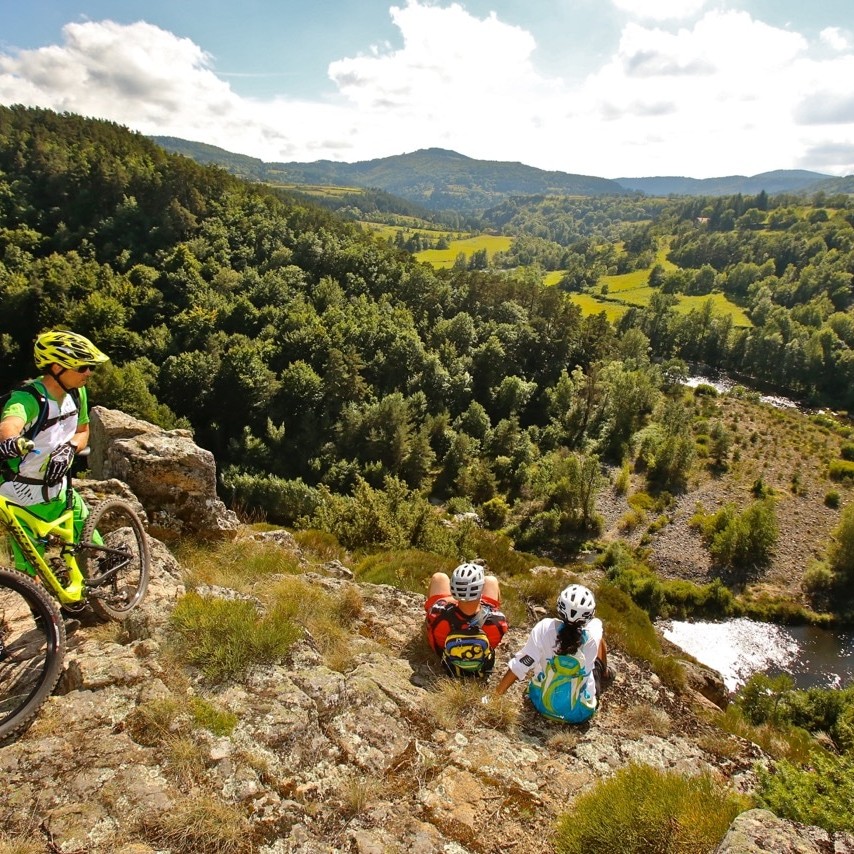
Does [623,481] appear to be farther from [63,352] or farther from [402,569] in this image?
Answer: [63,352]

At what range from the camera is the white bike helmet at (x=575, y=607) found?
6.07 meters

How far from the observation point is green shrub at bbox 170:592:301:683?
5.69 m

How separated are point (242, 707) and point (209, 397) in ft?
175

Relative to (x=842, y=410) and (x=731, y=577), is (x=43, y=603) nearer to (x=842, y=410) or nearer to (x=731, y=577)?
(x=731, y=577)

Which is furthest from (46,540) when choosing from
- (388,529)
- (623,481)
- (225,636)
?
(623,481)

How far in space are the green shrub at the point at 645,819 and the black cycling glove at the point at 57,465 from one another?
600 cm

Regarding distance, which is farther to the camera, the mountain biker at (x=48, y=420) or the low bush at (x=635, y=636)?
the low bush at (x=635, y=636)

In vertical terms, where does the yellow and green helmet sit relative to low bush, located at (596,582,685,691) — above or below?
above

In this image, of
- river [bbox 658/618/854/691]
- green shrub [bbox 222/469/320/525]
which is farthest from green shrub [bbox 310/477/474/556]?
river [bbox 658/618/854/691]

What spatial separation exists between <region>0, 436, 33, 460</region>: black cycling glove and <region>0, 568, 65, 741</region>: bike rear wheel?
103 cm

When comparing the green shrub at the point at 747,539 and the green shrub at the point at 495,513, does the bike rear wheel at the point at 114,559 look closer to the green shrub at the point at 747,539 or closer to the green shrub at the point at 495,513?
the green shrub at the point at 495,513

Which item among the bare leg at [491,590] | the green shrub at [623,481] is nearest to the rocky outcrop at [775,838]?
the bare leg at [491,590]

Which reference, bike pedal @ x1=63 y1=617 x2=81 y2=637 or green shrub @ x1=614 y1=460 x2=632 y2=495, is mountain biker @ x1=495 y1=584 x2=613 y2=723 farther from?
green shrub @ x1=614 y1=460 x2=632 y2=495

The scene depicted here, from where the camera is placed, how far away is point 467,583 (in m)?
6.60
